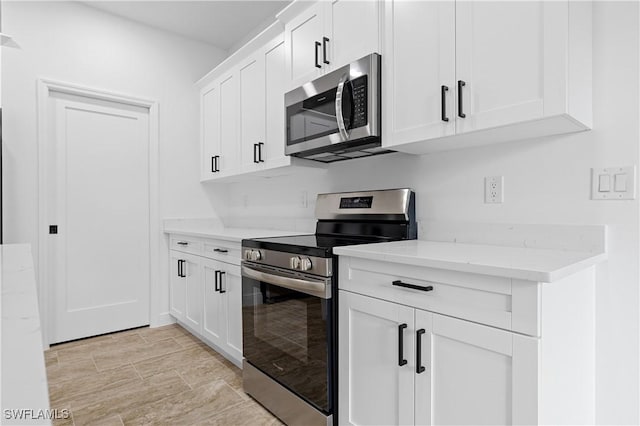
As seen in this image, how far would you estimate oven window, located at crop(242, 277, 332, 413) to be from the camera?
64.7 inches

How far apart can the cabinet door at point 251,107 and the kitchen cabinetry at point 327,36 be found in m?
0.40

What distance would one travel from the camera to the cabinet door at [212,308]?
2.54 m

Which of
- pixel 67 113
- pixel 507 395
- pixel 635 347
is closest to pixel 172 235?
pixel 67 113

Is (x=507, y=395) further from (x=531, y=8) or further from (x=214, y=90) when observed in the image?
(x=214, y=90)

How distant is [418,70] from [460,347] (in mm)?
1109

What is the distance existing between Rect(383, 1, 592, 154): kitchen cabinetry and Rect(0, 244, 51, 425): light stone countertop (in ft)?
4.65

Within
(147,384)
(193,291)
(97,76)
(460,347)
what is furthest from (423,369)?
(97,76)

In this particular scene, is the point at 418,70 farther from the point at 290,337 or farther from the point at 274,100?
the point at 290,337

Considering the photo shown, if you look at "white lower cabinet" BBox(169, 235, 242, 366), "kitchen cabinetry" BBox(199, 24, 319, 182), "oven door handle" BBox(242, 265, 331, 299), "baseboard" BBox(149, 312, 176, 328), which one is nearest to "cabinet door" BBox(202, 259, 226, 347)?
"white lower cabinet" BBox(169, 235, 242, 366)

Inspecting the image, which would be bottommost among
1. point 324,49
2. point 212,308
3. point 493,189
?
point 212,308

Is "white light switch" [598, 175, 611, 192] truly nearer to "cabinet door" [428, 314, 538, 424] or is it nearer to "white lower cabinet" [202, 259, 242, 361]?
"cabinet door" [428, 314, 538, 424]

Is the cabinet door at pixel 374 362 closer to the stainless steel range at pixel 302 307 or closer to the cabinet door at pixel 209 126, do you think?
the stainless steel range at pixel 302 307

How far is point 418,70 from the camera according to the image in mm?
1600

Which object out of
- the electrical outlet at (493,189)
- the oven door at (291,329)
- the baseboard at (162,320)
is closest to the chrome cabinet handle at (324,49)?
Answer: the electrical outlet at (493,189)
